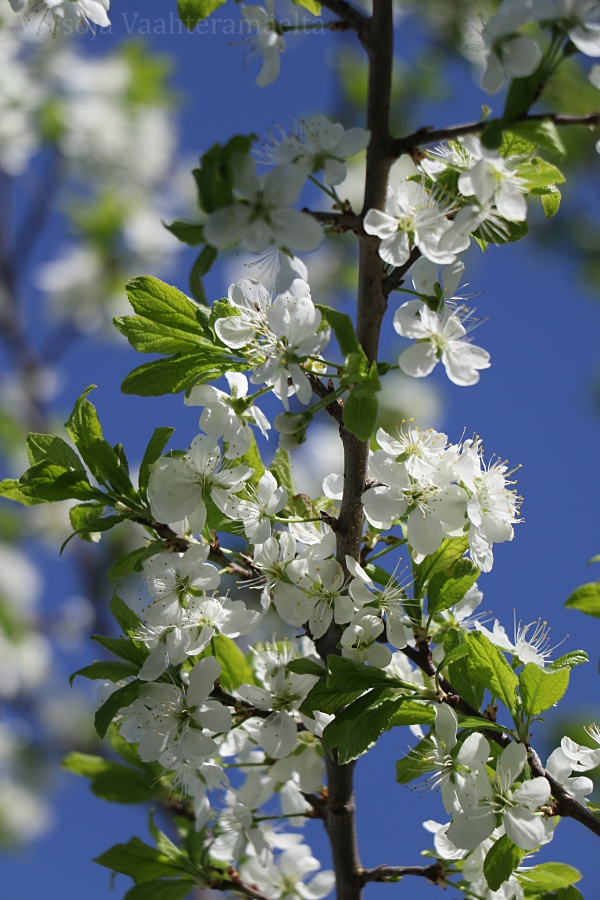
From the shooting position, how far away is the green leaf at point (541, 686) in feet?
3.22

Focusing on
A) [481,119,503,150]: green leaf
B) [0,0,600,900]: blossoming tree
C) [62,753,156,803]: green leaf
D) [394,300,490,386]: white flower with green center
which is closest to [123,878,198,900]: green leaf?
[0,0,600,900]: blossoming tree

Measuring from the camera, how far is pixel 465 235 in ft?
2.86

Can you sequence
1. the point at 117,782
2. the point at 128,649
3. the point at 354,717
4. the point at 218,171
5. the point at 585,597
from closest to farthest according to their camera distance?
the point at 218,171, the point at 585,597, the point at 354,717, the point at 128,649, the point at 117,782

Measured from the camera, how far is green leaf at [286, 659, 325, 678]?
988 mm

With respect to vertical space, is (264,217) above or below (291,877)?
above

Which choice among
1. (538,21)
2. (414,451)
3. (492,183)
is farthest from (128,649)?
(538,21)

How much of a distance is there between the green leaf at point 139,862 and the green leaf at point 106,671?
339 millimetres

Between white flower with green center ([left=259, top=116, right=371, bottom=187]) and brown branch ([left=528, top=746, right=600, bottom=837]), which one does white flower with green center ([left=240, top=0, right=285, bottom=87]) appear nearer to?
white flower with green center ([left=259, top=116, right=371, bottom=187])

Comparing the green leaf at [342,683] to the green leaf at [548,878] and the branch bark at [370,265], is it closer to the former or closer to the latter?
the branch bark at [370,265]

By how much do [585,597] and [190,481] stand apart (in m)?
0.43

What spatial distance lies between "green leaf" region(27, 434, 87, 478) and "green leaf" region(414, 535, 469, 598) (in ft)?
1.36

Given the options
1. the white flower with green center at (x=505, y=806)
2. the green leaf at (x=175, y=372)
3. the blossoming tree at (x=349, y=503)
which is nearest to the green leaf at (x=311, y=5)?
the blossoming tree at (x=349, y=503)

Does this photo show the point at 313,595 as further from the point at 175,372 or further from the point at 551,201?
the point at 551,201

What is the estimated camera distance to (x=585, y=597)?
33.2 inches
